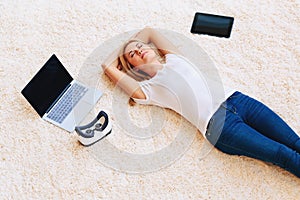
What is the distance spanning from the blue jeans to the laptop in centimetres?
49

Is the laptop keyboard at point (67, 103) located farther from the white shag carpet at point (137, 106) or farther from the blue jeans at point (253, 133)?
the blue jeans at point (253, 133)

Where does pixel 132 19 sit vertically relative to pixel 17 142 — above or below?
above

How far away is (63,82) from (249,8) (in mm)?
907

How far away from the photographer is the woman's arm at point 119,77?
1.74m

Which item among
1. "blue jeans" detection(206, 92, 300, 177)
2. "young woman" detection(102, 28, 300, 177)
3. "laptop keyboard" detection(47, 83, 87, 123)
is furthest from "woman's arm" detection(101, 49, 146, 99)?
"blue jeans" detection(206, 92, 300, 177)

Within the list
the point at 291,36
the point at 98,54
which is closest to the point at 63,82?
the point at 98,54

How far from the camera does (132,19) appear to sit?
208cm

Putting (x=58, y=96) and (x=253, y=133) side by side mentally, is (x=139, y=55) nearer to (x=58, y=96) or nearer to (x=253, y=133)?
(x=58, y=96)

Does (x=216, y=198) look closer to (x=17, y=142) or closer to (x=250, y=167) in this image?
(x=250, y=167)

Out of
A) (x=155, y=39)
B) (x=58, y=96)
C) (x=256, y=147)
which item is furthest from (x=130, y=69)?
(x=256, y=147)

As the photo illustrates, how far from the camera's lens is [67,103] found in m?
1.77

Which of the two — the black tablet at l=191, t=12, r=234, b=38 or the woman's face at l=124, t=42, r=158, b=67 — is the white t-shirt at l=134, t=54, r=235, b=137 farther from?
the black tablet at l=191, t=12, r=234, b=38

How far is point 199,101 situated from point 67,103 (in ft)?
1.64

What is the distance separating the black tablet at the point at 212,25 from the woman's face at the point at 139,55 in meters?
0.32
